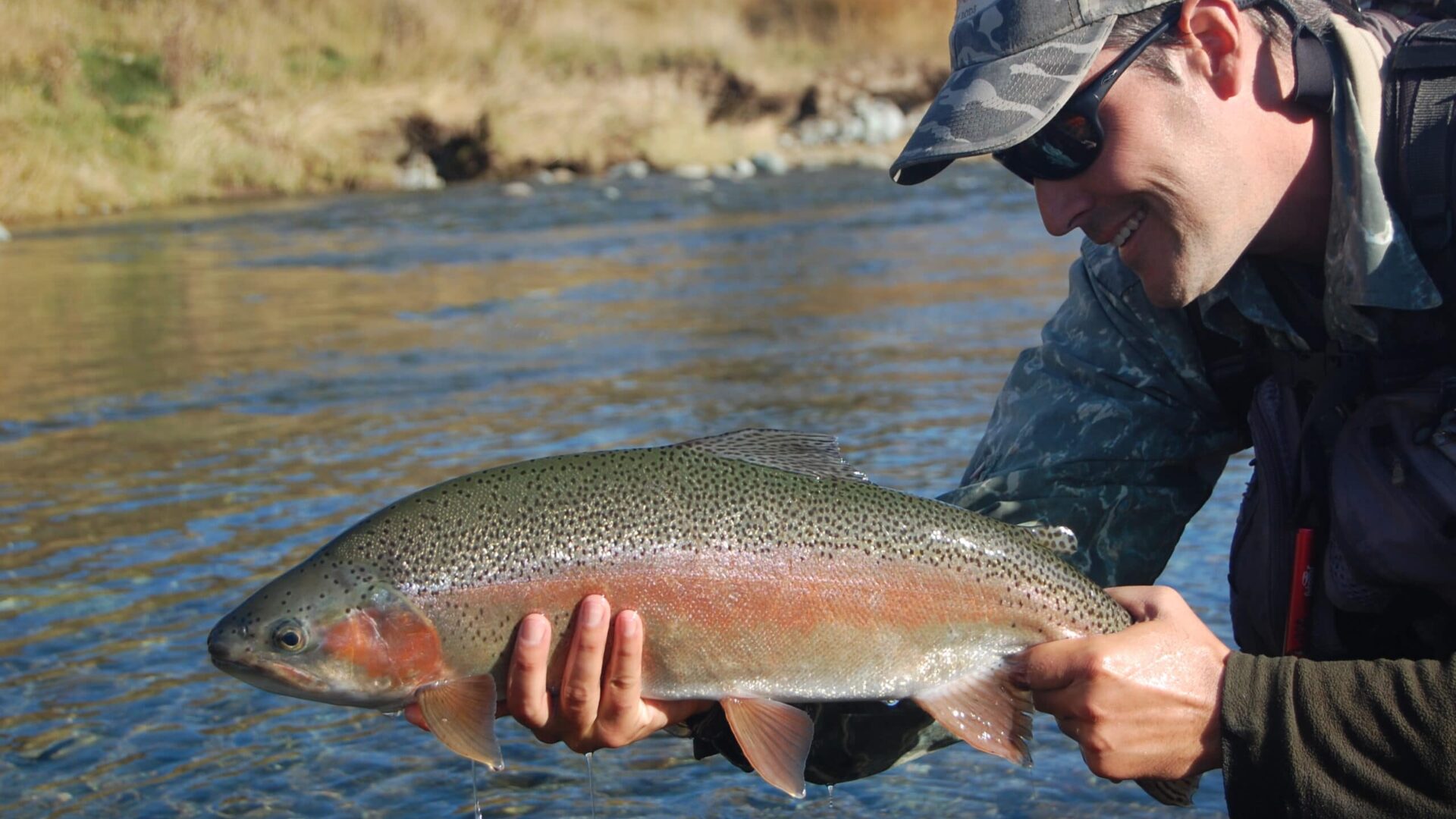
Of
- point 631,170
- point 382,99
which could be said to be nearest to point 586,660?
point 631,170

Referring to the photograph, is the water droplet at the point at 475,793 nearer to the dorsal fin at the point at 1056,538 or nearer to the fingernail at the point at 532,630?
the fingernail at the point at 532,630

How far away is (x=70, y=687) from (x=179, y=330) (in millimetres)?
5972

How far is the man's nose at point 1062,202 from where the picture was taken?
2.61m

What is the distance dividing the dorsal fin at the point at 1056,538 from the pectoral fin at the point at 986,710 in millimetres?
210

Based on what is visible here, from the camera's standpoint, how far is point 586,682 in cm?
243

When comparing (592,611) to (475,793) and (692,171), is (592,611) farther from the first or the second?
(692,171)

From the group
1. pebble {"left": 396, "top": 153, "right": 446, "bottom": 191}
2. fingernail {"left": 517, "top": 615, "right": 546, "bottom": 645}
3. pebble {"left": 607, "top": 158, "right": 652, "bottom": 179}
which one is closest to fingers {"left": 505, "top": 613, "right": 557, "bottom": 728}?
fingernail {"left": 517, "top": 615, "right": 546, "bottom": 645}

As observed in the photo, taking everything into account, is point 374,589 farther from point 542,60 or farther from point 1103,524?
point 542,60

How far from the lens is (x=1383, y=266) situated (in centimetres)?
246

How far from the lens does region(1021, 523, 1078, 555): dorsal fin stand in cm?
262

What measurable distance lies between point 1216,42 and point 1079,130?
234mm

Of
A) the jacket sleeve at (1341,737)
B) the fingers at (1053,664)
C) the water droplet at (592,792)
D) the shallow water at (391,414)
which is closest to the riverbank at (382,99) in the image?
Answer: the shallow water at (391,414)

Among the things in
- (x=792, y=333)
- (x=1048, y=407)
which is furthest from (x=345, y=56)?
(x=1048, y=407)

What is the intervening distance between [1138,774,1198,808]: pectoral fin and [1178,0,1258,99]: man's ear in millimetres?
1009
